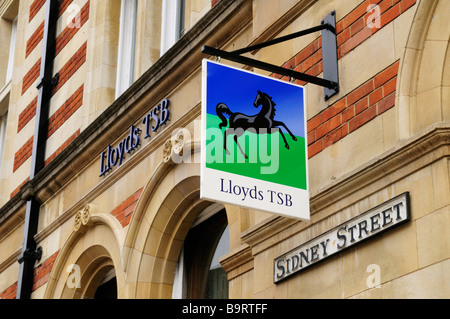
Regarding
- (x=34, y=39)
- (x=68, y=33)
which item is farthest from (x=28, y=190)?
(x=34, y=39)

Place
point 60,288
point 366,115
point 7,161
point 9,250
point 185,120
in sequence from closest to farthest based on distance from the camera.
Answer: point 366,115
point 185,120
point 60,288
point 9,250
point 7,161

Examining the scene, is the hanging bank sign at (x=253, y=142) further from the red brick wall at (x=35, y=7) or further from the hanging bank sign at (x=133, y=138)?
the red brick wall at (x=35, y=7)

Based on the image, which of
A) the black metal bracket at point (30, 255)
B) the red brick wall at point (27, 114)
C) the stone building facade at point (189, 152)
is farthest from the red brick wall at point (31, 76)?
the black metal bracket at point (30, 255)

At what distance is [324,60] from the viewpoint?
28.5 ft

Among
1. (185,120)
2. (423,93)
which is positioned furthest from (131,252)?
(423,93)

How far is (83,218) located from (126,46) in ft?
9.03

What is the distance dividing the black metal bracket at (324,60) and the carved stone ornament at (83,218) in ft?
15.6

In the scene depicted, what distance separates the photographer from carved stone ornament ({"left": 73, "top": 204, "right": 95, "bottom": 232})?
1265cm

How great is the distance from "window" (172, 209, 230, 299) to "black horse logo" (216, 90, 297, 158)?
3237mm

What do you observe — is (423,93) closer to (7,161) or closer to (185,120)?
(185,120)

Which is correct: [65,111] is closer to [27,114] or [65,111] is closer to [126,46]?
[126,46]

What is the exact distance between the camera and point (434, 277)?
22.1 feet

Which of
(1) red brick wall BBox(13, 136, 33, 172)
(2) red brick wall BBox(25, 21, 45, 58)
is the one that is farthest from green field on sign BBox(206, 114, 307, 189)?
→ (2) red brick wall BBox(25, 21, 45, 58)

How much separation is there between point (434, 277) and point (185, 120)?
4.98m
